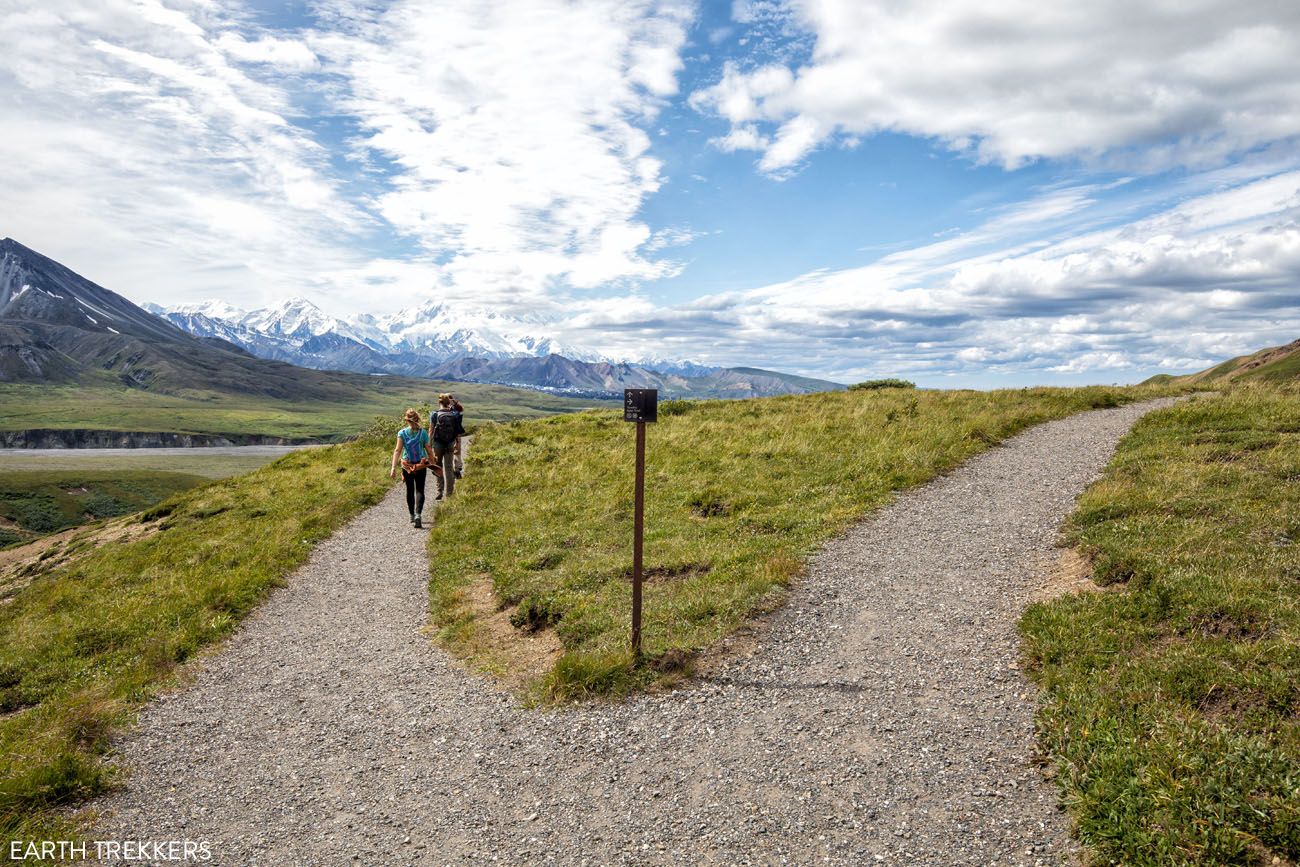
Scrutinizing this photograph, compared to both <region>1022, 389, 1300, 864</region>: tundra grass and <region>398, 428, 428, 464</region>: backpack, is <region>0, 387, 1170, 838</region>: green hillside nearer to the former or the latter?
<region>398, 428, 428, 464</region>: backpack

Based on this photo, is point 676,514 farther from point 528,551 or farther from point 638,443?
point 638,443

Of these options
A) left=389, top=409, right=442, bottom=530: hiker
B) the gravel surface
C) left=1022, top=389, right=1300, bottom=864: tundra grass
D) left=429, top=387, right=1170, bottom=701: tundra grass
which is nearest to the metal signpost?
left=429, top=387, right=1170, bottom=701: tundra grass

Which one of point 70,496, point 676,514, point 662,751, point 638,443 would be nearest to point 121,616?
point 638,443

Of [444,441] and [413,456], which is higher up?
[444,441]

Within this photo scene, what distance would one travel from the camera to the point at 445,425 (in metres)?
23.6

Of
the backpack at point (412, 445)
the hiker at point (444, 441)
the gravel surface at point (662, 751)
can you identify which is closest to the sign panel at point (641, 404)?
the gravel surface at point (662, 751)

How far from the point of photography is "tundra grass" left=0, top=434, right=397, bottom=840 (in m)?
8.75

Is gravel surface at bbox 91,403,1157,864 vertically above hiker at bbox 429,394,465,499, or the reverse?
hiker at bbox 429,394,465,499

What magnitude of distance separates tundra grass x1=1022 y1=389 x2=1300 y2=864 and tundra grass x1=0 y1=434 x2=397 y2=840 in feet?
38.5

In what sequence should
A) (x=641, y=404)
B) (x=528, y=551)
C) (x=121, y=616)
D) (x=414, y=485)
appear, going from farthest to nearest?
(x=414, y=485) → (x=528, y=551) → (x=121, y=616) → (x=641, y=404)

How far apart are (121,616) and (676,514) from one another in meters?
13.4

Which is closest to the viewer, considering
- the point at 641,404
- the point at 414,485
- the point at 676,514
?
the point at 641,404

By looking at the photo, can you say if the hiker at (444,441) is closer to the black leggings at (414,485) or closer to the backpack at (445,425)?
the backpack at (445,425)

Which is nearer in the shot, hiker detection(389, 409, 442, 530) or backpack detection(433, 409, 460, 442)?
hiker detection(389, 409, 442, 530)
